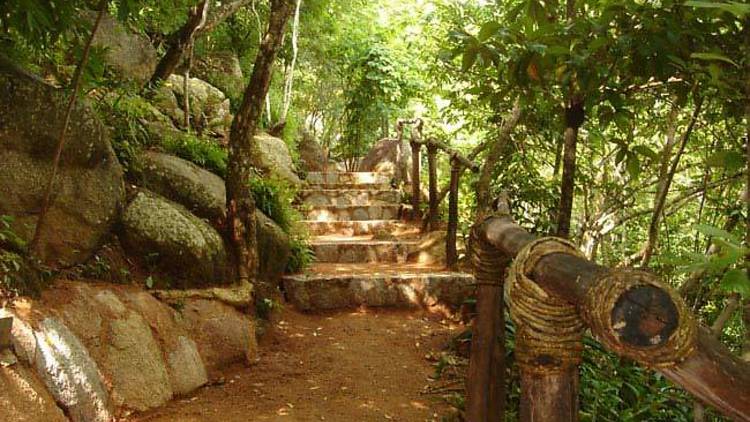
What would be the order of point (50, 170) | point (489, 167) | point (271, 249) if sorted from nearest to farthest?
point (50, 170), point (271, 249), point (489, 167)

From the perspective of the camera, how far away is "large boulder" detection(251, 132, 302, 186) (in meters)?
7.61

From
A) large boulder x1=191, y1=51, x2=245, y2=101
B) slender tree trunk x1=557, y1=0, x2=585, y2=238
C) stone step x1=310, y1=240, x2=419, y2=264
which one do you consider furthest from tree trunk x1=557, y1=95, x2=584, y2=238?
large boulder x1=191, y1=51, x2=245, y2=101

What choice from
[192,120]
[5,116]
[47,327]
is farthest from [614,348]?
[192,120]

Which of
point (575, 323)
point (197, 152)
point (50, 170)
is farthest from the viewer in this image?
point (197, 152)

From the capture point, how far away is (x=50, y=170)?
298 cm

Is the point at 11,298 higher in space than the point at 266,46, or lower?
lower

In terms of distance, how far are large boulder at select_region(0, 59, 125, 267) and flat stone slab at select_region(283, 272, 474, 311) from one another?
6.17 feet

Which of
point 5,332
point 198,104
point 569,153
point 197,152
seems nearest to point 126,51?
point 198,104

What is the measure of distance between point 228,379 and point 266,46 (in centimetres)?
230

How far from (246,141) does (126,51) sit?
2.76 metres

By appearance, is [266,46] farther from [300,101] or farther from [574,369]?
[300,101]

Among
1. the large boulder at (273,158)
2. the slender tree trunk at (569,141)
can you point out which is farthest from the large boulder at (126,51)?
the slender tree trunk at (569,141)

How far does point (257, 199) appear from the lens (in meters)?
5.01

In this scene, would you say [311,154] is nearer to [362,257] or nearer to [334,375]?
[362,257]
